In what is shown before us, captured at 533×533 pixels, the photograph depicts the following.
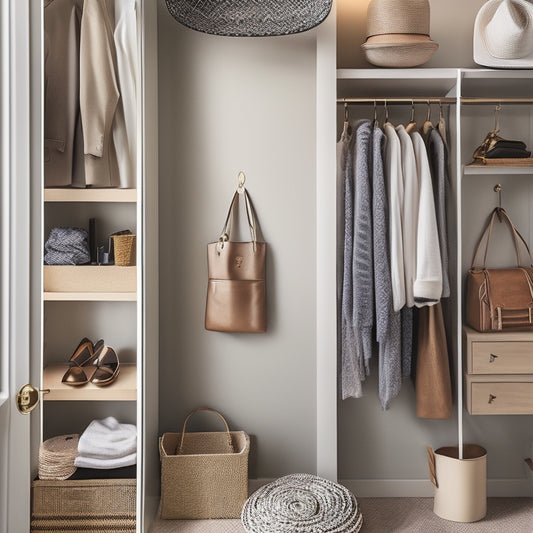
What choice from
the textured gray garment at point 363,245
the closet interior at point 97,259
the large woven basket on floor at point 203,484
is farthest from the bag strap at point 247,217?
the large woven basket on floor at point 203,484

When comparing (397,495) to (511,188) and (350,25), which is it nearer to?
(511,188)

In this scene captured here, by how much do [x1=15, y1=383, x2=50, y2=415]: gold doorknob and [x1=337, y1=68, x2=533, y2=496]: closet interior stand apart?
1398 mm

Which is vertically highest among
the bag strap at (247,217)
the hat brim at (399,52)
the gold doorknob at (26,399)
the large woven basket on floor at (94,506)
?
the hat brim at (399,52)

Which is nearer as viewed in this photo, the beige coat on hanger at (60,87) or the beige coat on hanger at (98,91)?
the beige coat on hanger at (60,87)

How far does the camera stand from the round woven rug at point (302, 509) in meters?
2.17

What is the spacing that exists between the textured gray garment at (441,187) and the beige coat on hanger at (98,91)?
125 centimetres

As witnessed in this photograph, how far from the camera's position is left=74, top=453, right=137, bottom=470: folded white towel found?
1982mm

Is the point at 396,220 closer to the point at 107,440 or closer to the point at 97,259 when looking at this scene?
the point at 97,259

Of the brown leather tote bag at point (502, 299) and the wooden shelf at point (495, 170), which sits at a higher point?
the wooden shelf at point (495, 170)

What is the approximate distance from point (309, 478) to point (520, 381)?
3.04ft

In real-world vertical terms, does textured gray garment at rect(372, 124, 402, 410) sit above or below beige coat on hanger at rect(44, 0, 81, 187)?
below

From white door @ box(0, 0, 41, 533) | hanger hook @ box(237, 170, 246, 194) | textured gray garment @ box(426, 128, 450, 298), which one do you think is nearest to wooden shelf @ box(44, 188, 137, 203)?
white door @ box(0, 0, 41, 533)

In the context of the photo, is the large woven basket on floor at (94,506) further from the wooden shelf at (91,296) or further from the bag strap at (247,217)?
the bag strap at (247,217)

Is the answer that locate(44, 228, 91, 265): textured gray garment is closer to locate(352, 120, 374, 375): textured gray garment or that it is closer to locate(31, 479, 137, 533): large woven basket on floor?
locate(31, 479, 137, 533): large woven basket on floor
